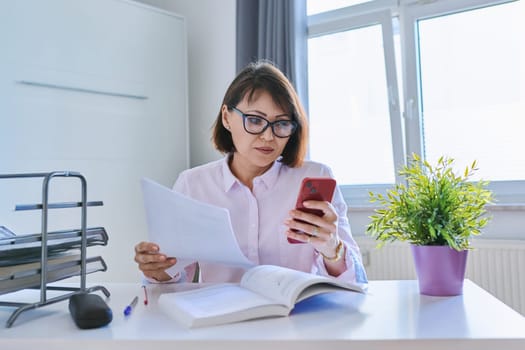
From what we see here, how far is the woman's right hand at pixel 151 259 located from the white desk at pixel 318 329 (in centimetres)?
18

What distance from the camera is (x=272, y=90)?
1352mm

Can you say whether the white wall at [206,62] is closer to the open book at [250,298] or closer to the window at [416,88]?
the window at [416,88]

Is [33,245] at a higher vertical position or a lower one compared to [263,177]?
lower

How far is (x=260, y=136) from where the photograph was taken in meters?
1.32

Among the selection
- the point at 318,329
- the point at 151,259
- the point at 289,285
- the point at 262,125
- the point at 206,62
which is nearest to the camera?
the point at 318,329

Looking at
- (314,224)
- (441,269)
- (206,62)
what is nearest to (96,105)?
(206,62)

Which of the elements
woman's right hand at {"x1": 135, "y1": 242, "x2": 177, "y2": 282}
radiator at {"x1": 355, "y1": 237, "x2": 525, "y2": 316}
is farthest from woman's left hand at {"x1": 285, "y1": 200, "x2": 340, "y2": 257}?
radiator at {"x1": 355, "y1": 237, "x2": 525, "y2": 316}

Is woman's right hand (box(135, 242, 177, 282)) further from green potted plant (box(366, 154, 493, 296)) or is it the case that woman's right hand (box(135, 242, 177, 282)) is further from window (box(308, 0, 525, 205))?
window (box(308, 0, 525, 205))

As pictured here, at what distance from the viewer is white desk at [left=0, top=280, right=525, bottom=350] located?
0.67 meters

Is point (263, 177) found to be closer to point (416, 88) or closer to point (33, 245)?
point (33, 245)

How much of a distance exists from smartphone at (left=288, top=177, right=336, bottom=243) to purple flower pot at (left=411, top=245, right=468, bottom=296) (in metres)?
0.21

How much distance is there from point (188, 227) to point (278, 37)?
1.71m

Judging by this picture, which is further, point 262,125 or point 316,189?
point 262,125

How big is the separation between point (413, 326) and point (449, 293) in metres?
0.25
